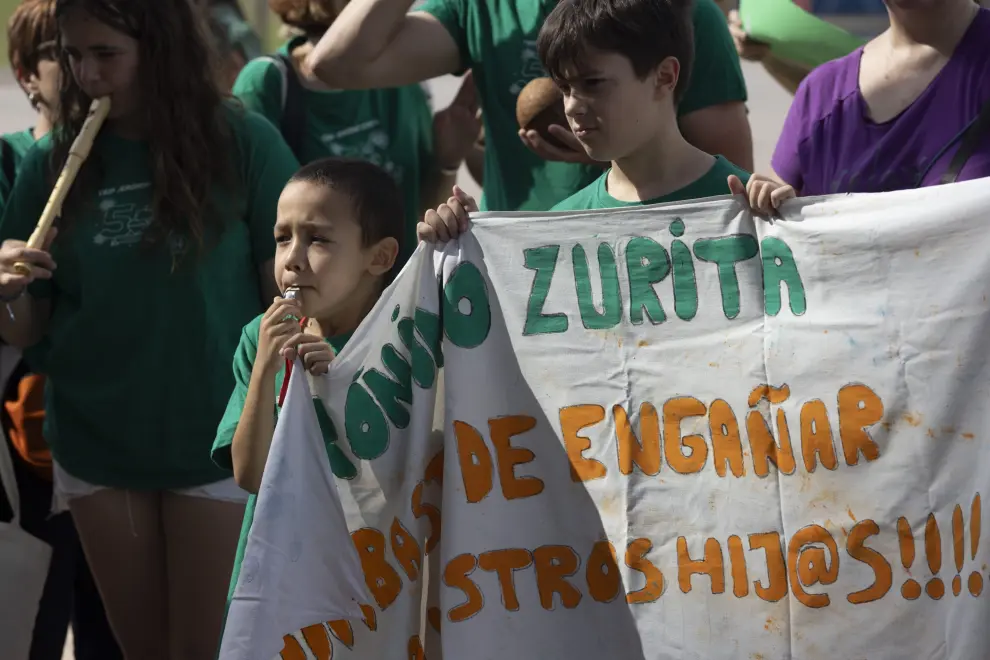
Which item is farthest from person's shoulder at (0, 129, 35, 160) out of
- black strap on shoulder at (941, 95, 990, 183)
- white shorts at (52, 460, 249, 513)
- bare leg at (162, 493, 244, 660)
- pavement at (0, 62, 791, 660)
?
pavement at (0, 62, 791, 660)

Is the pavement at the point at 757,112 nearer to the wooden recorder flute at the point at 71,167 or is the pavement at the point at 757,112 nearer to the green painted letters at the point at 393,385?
the wooden recorder flute at the point at 71,167

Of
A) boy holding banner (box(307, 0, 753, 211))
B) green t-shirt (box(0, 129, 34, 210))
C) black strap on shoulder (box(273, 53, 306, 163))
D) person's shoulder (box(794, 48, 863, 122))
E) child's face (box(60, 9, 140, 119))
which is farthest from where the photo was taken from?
black strap on shoulder (box(273, 53, 306, 163))

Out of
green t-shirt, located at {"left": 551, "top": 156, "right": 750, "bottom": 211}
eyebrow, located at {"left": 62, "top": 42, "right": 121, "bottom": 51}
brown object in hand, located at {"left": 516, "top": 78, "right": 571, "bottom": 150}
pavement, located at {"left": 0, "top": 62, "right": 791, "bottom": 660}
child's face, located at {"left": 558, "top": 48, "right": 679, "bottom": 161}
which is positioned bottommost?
pavement, located at {"left": 0, "top": 62, "right": 791, "bottom": 660}

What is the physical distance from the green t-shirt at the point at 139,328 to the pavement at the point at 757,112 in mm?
3836

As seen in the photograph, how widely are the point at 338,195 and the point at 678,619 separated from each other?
43.7 inches

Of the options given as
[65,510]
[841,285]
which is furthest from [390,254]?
[65,510]

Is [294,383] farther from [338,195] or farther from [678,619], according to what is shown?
[678,619]

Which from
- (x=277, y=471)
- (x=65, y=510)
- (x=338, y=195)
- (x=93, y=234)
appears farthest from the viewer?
(x=65, y=510)

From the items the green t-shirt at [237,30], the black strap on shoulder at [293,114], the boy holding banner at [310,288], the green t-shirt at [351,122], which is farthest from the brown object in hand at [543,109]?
the green t-shirt at [237,30]

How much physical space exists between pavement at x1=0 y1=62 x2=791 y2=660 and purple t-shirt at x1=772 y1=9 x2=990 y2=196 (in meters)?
4.18

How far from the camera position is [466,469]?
10.3 ft

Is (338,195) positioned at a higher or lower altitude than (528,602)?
higher

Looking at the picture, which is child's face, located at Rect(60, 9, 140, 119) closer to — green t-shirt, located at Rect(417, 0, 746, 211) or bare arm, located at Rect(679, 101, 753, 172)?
green t-shirt, located at Rect(417, 0, 746, 211)

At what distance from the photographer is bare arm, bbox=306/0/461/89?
3869mm
